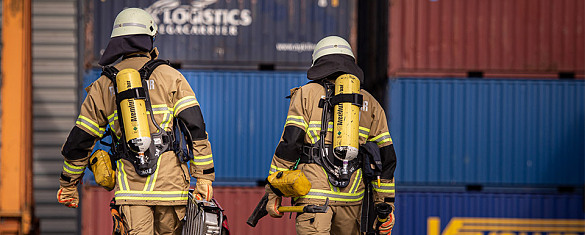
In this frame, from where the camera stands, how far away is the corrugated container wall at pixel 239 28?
8422 mm

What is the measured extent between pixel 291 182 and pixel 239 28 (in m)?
4.32

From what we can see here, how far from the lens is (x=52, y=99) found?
1061 centimetres

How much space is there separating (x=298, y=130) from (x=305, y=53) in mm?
3800

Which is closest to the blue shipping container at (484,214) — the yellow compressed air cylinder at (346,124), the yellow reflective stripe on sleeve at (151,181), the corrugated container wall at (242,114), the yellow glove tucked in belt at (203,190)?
the corrugated container wall at (242,114)

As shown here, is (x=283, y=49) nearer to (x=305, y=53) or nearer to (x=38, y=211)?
(x=305, y=53)

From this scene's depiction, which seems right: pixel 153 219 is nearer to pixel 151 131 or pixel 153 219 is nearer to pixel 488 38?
pixel 151 131

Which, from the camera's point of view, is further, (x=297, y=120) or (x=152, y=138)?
(x=297, y=120)

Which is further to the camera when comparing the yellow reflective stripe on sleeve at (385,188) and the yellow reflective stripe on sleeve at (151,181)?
the yellow reflective stripe on sleeve at (385,188)

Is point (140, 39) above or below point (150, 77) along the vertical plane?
above

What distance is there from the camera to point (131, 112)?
4.51 m

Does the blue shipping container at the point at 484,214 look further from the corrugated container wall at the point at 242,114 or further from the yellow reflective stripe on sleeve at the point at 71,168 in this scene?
the yellow reflective stripe on sleeve at the point at 71,168

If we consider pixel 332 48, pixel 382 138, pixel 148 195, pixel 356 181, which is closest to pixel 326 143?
pixel 356 181

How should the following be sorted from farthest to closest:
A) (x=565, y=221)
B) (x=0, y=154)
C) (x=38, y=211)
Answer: (x=38, y=211) → (x=0, y=154) → (x=565, y=221)

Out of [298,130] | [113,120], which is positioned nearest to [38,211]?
[113,120]
